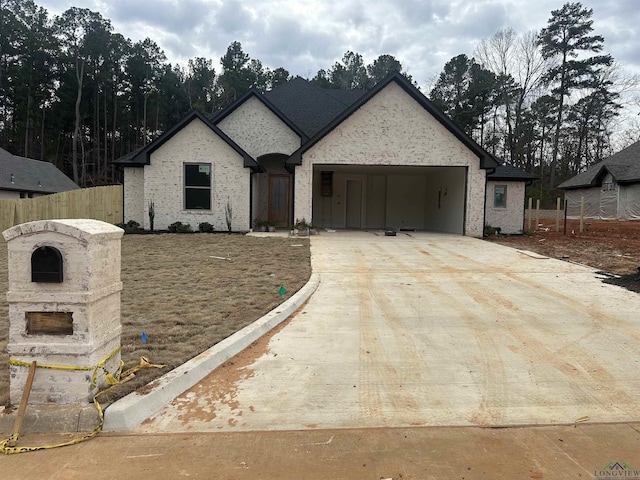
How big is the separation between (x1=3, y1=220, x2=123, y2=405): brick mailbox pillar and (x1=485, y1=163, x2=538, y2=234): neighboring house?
57.8ft

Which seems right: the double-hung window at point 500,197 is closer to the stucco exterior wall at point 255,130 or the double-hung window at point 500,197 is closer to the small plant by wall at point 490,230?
the small plant by wall at point 490,230

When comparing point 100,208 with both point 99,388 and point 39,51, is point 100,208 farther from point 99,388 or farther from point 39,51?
point 39,51

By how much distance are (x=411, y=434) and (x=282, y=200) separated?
16.6 meters

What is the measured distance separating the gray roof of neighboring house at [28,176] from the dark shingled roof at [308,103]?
60.9 ft

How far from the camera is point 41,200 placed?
1927 cm

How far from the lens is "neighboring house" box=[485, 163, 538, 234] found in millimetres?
18328

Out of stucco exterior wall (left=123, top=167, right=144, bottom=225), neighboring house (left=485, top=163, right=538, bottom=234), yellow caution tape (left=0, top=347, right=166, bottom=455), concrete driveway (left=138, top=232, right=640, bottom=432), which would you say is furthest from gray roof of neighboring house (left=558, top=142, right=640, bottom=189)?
yellow caution tape (left=0, top=347, right=166, bottom=455)

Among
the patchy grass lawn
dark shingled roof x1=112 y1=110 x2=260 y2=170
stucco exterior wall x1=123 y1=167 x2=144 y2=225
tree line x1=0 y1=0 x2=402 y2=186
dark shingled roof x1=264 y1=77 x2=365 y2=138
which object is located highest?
tree line x1=0 y1=0 x2=402 y2=186

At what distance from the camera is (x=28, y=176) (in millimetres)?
30234

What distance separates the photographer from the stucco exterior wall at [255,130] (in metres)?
18.1

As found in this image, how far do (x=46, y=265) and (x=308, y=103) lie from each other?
64.2 feet

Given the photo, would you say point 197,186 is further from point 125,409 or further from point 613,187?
point 613,187

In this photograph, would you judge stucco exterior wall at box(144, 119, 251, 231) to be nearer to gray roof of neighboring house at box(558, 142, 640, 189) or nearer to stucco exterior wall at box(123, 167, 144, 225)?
stucco exterior wall at box(123, 167, 144, 225)

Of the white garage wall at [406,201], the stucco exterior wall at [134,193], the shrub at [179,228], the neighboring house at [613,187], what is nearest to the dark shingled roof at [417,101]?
the shrub at [179,228]
